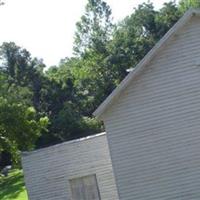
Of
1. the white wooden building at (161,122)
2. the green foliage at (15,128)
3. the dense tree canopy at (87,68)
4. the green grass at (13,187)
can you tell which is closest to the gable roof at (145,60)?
the white wooden building at (161,122)

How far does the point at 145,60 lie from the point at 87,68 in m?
58.7

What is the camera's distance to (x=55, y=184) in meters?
26.5

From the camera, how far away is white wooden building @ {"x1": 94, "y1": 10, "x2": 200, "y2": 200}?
21125 millimetres

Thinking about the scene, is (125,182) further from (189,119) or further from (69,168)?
(69,168)

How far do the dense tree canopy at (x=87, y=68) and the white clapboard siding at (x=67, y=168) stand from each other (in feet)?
129

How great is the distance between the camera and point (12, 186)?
49.0 metres

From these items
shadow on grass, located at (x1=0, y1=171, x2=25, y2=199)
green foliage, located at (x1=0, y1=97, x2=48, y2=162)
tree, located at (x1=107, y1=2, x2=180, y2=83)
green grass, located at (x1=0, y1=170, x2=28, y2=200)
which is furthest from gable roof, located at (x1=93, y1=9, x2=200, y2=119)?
tree, located at (x1=107, y1=2, x2=180, y2=83)

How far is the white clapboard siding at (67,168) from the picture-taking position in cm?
2638

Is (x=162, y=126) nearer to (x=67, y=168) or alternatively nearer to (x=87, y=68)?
(x=67, y=168)

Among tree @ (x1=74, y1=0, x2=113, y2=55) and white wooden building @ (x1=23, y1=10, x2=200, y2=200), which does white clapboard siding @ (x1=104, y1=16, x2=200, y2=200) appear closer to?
white wooden building @ (x1=23, y1=10, x2=200, y2=200)

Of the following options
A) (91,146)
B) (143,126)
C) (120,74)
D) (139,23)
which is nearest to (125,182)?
(143,126)

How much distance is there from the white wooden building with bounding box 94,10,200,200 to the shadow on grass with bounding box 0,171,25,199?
2201 centimetres

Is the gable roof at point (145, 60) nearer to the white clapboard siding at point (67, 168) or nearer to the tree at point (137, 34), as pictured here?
the white clapboard siding at point (67, 168)

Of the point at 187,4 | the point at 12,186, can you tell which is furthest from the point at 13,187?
the point at 187,4
